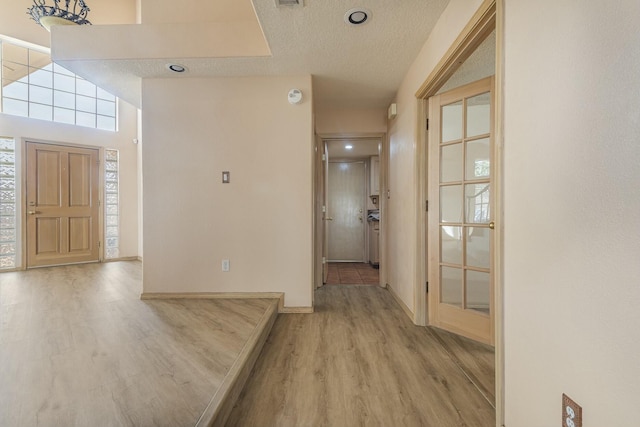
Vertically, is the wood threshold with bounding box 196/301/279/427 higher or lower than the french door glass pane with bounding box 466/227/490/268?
lower

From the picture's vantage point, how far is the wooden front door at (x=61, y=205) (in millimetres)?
4211

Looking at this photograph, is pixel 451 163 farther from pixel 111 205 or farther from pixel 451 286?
pixel 111 205

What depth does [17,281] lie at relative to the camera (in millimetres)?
3438

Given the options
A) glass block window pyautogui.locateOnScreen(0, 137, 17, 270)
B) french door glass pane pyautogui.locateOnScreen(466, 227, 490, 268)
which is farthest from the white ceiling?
glass block window pyautogui.locateOnScreen(0, 137, 17, 270)

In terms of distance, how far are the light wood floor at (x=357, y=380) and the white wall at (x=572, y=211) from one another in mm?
410

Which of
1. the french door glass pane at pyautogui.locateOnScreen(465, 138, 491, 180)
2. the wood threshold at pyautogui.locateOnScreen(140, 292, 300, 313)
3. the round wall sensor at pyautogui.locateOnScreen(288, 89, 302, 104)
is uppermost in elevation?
the round wall sensor at pyautogui.locateOnScreen(288, 89, 302, 104)

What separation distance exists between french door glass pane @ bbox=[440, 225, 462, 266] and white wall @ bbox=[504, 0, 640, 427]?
109 cm

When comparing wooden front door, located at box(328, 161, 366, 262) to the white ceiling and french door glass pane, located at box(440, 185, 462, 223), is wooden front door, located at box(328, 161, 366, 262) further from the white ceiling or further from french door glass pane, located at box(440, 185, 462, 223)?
french door glass pane, located at box(440, 185, 462, 223)

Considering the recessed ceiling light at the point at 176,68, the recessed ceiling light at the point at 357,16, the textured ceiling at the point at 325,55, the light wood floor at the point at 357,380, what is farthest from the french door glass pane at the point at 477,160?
the recessed ceiling light at the point at 176,68

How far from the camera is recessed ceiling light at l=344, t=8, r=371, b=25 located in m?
1.77

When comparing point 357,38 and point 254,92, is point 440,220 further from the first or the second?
point 254,92

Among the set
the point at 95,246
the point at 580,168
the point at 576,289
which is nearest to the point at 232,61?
the point at 580,168

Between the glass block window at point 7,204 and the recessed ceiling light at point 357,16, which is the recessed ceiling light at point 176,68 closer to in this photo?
the recessed ceiling light at point 357,16

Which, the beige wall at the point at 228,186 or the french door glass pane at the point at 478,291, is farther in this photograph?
the beige wall at the point at 228,186
